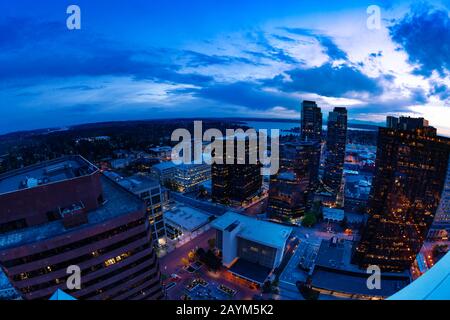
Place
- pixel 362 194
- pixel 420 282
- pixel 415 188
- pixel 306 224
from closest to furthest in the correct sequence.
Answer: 1. pixel 420 282
2. pixel 415 188
3. pixel 306 224
4. pixel 362 194

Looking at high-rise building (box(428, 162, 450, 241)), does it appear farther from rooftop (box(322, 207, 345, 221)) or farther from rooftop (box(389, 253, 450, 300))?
rooftop (box(389, 253, 450, 300))

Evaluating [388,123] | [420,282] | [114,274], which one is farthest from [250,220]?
[388,123]

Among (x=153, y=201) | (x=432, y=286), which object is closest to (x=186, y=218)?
(x=153, y=201)

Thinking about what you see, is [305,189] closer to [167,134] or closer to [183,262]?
[183,262]

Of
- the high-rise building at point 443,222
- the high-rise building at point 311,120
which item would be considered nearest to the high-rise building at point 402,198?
the high-rise building at point 443,222

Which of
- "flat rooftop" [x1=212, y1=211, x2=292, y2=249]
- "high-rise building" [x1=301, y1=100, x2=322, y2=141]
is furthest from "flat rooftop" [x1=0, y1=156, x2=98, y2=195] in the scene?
"high-rise building" [x1=301, y1=100, x2=322, y2=141]

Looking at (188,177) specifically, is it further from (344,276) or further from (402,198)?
(402,198)
